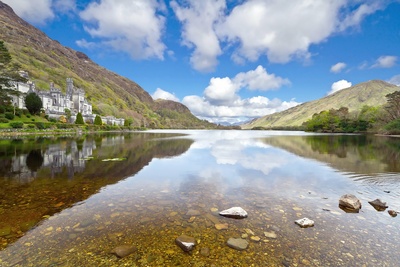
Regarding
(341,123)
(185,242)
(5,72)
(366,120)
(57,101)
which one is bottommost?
(185,242)

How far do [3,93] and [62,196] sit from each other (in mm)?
83350

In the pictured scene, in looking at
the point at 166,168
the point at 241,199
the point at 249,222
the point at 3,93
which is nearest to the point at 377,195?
the point at 241,199

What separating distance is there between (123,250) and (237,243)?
400cm

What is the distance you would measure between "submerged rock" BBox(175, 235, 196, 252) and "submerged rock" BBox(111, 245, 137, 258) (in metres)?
1.53

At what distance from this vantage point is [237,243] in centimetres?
768

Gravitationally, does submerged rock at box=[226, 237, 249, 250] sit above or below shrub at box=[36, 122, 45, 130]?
below

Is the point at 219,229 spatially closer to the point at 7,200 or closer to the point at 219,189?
the point at 219,189

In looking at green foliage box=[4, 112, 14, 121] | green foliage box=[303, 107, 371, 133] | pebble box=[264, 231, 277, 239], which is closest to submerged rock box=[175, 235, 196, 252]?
pebble box=[264, 231, 277, 239]

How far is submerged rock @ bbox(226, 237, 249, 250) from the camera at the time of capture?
24.4 ft

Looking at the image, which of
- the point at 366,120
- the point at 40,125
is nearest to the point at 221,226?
the point at 40,125

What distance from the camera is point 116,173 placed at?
18.8m

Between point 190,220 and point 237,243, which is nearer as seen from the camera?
point 237,243

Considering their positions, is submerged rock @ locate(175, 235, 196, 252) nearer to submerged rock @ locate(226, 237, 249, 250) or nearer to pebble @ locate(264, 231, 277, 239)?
submerged rock @ locate(226, 237, 249, 250)

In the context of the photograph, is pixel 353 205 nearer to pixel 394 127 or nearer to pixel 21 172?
pixel 21 172
